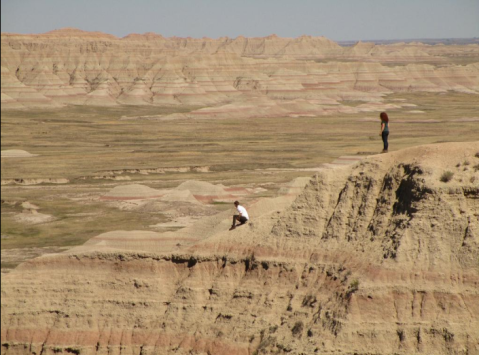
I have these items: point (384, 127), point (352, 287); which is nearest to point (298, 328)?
point (352, 287)

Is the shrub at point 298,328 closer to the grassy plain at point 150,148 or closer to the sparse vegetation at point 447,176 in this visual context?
the sparse vegetation at point 447,176

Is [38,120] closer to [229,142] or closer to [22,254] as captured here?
[229,142]

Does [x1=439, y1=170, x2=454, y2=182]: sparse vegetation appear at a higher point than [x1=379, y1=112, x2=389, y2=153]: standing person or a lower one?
lower

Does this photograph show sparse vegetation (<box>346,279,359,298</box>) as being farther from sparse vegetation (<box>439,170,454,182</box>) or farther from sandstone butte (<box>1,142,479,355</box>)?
sparse vegetation (<box>439,170,454,182</box>)

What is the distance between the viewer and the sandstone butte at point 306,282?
18.0m

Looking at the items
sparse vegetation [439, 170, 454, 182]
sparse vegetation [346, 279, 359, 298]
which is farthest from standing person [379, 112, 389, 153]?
sparse vegetation [346, 279, 359, 298]

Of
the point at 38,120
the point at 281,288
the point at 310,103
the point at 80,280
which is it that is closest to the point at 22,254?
the point at 80,280

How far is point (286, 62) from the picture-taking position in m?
182

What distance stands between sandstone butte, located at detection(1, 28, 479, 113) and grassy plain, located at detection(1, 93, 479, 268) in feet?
39.0

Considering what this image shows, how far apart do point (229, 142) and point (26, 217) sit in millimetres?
47043

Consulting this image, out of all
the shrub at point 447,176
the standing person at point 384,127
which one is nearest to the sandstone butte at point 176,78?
the standing person at point 384,127

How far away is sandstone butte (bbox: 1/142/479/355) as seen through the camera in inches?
709

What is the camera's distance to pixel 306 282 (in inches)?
768

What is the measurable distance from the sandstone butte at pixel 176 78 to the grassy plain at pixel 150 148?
1188 cm
